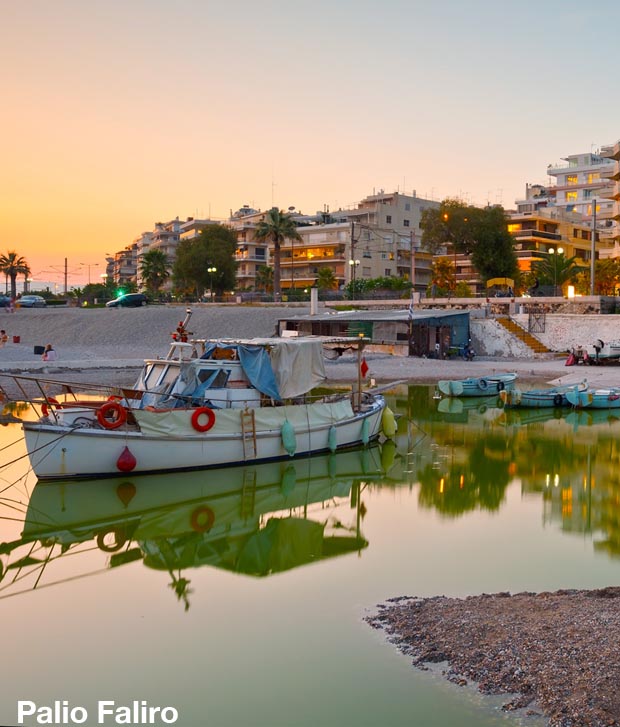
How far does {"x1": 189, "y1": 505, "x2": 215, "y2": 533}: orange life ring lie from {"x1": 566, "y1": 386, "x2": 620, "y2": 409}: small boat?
76.9ft

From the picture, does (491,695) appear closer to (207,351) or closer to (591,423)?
(207,351)

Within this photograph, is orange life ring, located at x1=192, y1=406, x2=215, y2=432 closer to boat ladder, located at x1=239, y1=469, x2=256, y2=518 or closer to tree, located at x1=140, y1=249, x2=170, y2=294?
boat ladder, located at x1=239, y1=469, x2=256, y2=518

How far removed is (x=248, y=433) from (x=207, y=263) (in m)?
80.3

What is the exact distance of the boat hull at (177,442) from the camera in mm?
19828

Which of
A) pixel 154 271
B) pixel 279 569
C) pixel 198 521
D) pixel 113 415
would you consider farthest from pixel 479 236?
pixel 279 569

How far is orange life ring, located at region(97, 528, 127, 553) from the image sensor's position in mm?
16391

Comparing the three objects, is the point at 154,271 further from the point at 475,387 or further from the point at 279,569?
the point at 279,569

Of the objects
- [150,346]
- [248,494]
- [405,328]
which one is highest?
[405,328]

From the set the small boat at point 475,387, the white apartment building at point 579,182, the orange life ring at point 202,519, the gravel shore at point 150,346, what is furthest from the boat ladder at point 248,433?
the white apartment building at point 579,182

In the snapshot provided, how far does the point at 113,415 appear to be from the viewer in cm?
2044

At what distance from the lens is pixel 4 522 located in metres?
17.7

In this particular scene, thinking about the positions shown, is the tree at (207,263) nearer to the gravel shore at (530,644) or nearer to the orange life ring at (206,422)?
the orange life ring at (206,422)

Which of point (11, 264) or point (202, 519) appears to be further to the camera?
point (11, 264)

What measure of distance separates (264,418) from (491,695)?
47.6ft
